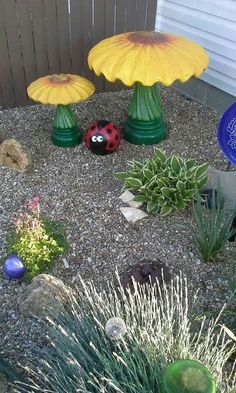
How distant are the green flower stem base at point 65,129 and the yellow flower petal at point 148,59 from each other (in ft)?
1.64

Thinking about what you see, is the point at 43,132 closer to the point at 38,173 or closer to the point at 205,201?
the point at 38,173

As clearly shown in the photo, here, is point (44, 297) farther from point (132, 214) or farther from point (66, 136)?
point (66, 136)

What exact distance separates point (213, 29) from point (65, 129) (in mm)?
1903

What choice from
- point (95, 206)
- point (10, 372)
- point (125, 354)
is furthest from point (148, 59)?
point (10, 372)

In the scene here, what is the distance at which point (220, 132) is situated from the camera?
3318mm

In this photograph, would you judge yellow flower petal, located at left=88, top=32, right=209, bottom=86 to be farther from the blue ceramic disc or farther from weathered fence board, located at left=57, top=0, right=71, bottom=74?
weathered fence board, located at left=57, top=0, right=71, bottom=74

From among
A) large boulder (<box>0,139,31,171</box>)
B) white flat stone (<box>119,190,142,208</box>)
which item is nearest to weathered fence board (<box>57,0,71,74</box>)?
large boulder (<box>0,139,31,171</box>)

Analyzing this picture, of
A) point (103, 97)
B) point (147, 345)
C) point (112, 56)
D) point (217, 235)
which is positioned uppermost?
point (112, 56)

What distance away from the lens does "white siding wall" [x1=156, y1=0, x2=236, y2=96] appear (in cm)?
431

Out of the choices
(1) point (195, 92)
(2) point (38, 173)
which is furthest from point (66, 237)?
(1) point (195, 92)

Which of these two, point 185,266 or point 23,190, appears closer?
point 185,266

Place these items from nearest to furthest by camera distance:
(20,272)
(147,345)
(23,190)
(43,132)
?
1. (147,345)
2. (20,272)
3. (23,190)
4. (43,132)

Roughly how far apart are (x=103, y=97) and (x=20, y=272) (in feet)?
9.15

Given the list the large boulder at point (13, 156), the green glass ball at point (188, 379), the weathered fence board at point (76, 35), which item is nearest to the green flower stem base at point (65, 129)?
the large boulder at point (13, 156)
